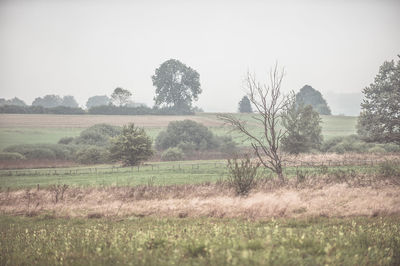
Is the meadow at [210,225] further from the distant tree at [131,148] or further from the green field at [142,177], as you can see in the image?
the distant tree at [131,148]

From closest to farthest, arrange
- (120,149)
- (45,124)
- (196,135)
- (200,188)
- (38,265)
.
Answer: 1. (38,265)
2. (200,188)
3. (120,149)
4. (196,135)
5. (45,124)

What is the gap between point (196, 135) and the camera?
7231cm

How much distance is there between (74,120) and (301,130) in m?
70.5

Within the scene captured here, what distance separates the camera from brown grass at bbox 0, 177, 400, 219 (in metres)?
13.3

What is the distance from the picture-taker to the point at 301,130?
175ft

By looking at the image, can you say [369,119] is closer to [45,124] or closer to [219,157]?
[219,157]

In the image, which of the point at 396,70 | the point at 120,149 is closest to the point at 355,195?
the point at 120,149

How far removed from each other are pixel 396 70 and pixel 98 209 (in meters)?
61.2

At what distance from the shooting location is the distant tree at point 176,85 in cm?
12094

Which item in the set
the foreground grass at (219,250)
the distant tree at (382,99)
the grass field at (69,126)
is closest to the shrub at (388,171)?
the foreground grass at (219,250)

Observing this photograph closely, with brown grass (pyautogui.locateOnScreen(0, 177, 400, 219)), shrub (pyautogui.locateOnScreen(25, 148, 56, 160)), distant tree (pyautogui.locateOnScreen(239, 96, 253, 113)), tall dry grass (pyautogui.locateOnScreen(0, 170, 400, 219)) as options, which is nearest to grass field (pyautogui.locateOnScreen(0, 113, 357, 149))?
shrub (pyautogui.locateOnScreen(25, 148, 56, 160))

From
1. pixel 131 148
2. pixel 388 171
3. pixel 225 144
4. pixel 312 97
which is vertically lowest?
pixel 225 144

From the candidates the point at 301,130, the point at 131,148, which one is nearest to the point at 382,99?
the point at 301,130

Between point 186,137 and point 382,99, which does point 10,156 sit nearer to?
point 186,137
